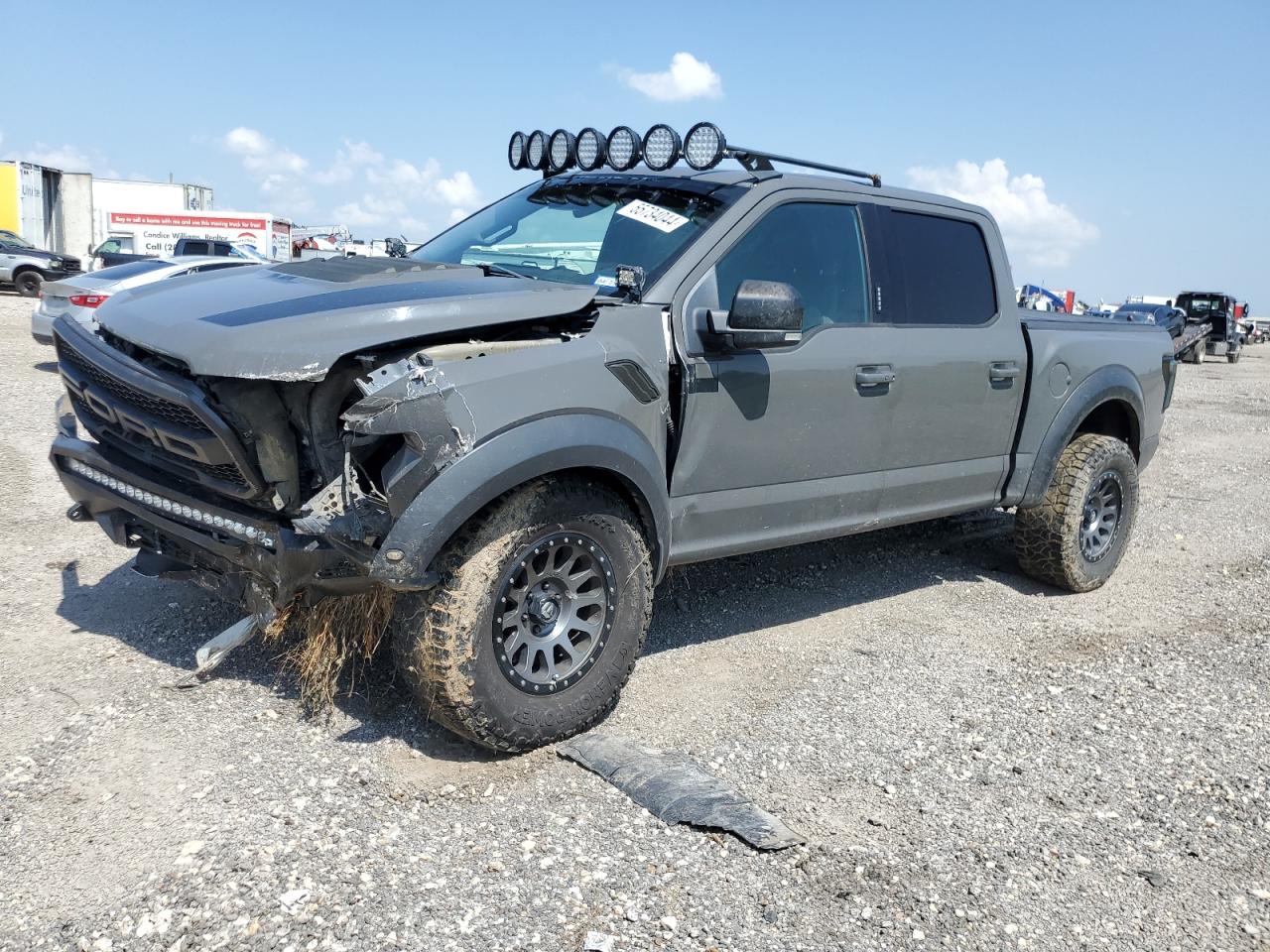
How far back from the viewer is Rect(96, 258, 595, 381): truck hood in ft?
9.84

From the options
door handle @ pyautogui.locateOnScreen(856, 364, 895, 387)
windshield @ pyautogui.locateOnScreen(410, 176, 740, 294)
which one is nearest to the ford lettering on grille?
windshield @ pyautogui.locateOnScreen(410, 176, 740, 294)

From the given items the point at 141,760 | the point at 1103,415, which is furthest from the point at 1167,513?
the point at 141,760

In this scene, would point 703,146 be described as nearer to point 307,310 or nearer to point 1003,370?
point 1003,370

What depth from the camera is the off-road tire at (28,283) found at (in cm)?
2414

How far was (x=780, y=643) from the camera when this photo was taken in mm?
4785

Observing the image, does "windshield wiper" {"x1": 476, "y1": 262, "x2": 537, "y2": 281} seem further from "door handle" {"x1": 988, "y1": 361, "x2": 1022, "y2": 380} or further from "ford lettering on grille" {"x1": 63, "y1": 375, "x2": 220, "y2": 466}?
"door handle" {"x1": 988, "y1": 361, "x2": 1022, "y2": 380}

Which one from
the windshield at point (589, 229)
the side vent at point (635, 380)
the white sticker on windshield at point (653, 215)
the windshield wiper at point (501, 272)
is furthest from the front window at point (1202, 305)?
the side vent at point (635, 380)

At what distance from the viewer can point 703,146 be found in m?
4.50

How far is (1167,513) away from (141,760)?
300 inches

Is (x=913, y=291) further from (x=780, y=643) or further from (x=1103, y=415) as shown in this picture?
(x=1103, y=415)

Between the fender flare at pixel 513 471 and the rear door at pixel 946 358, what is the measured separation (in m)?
1.40

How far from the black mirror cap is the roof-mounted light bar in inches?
39.1

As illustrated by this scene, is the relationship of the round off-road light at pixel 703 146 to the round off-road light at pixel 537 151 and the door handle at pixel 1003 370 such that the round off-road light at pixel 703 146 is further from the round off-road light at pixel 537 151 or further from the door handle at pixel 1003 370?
the door handle at pixel 1003 370

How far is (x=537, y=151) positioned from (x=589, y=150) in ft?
1.22
